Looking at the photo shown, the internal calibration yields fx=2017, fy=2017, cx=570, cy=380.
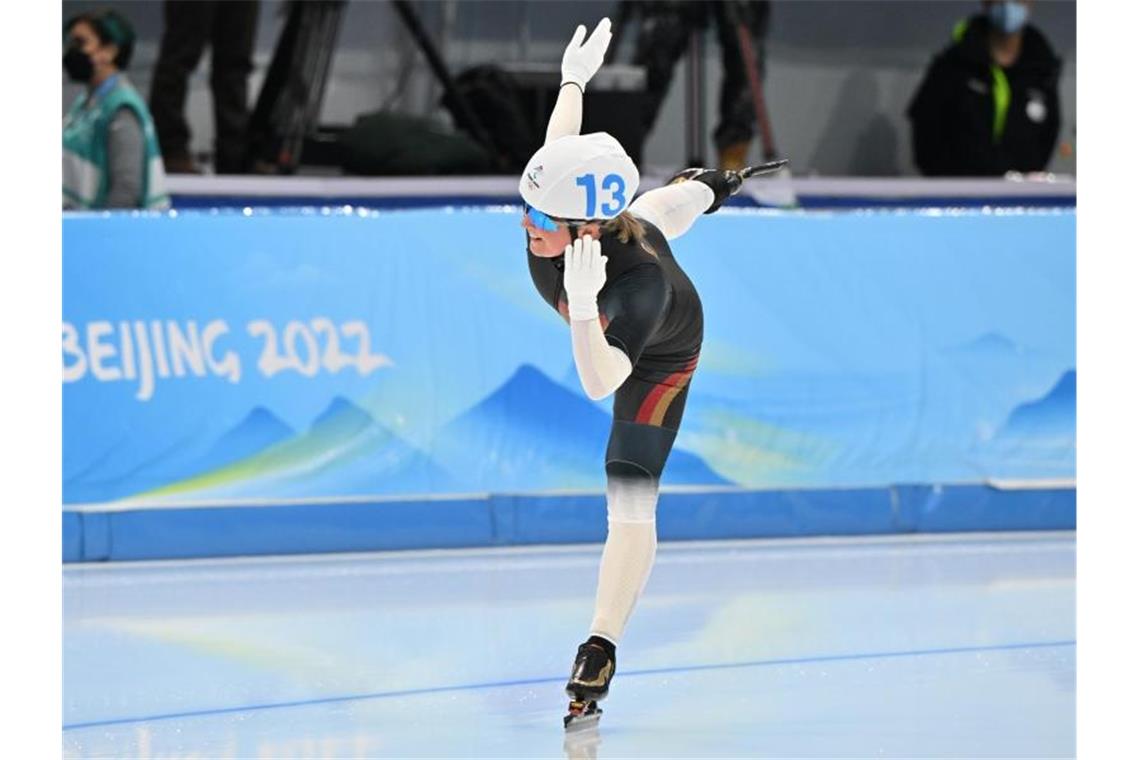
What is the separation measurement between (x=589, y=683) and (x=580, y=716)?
82 mm

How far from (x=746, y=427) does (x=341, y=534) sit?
1.68m

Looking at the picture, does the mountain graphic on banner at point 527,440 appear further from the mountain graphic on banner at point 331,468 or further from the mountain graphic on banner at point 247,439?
the mountain graphic on banner at point 247,439

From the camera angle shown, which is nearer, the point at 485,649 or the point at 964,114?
the point at 485,649

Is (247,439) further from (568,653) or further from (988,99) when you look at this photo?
(988,99)

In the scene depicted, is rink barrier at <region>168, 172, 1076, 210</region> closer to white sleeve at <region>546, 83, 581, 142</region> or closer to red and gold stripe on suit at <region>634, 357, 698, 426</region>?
white sleeve at <region>546, 83, 581, 142</region>

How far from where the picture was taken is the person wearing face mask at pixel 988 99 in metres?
11.1

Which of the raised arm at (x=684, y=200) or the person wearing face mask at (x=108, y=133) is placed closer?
the raised arm at (x=684, y=200)

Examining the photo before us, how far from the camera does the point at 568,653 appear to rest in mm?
5914

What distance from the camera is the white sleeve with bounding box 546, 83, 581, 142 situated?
511 centimetres

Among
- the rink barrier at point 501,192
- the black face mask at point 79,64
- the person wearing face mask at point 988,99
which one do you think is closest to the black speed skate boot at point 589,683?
the black face mask at point 79,64

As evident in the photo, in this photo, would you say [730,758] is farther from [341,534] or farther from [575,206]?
[341,534]

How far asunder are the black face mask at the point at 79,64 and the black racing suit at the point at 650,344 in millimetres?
3532
